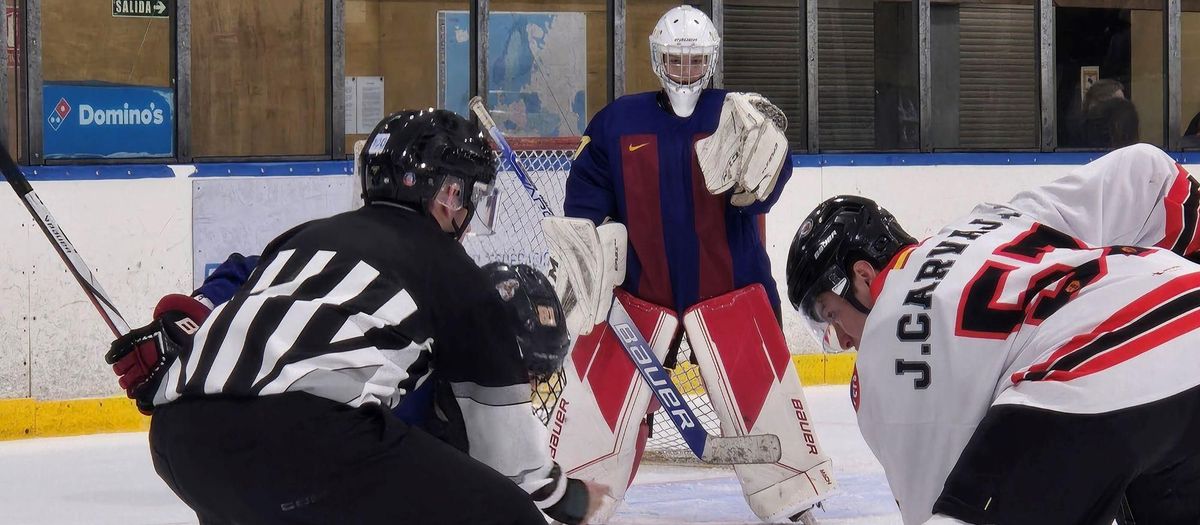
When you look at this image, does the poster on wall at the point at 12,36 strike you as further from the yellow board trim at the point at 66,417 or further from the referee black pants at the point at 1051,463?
the referee black pants at the point at 1051,463

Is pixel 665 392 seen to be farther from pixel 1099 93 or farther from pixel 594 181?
pixel 1099 93

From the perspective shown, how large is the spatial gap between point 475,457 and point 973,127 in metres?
5.10

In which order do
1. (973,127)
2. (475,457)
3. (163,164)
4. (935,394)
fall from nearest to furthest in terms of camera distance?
(935,394) → (475,457) → (163,164) → (973,127)

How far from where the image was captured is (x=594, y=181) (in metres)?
3.56

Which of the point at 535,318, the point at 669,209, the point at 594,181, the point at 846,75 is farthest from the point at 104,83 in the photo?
the point at 535,318

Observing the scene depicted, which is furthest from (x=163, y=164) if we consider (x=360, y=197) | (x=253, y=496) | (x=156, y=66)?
(x=253, y=496)

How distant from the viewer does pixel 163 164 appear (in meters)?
5.03

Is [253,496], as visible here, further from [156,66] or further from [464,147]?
[156,66]

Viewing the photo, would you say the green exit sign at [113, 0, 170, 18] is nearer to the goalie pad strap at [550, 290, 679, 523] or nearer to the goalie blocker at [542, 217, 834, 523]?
the goalie blocker at [542, 217, 834, 523]

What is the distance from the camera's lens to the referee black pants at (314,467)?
5.46 feet

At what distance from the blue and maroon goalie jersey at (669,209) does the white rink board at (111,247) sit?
1822 millimetres

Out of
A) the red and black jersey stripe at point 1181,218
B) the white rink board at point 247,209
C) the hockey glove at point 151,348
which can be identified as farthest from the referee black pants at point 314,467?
the white rink board at point 247,209

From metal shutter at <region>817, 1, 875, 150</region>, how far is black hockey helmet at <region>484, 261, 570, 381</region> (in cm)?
433

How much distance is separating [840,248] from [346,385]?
597 mm
